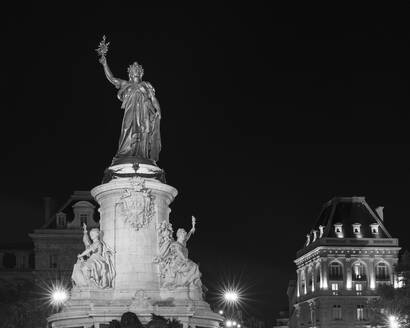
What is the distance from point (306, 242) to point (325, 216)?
5914 millimetres

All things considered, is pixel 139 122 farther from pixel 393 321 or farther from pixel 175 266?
pixel 393 321

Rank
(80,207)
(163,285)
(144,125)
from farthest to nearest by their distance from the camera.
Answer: (80,207) < (144,125) < (163,285)

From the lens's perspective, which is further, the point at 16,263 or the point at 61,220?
the point at 16,263

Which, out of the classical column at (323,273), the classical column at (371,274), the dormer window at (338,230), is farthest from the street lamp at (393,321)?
the dormer window at (338,230)

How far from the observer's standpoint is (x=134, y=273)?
31094 millimetres

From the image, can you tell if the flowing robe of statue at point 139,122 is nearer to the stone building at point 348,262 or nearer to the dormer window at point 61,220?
the dormer window at point 61,220

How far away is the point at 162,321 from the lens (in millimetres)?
27359

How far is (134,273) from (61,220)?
5875cm

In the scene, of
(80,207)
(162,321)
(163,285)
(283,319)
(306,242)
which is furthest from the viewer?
(283,319)

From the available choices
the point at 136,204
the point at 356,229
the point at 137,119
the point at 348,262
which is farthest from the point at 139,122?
the point at 356,229

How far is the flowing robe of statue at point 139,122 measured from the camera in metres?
33.4

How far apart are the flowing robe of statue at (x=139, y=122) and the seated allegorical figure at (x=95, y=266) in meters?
3.69

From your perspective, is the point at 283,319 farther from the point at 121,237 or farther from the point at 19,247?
the point at 121,237

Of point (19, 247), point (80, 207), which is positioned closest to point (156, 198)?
point (80, 207)
